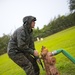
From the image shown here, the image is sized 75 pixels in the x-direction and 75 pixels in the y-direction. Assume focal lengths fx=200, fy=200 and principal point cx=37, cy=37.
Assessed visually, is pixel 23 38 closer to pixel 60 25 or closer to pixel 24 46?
pixel 24 46

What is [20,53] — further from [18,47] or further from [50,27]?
[50,27]

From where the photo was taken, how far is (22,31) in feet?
17.9

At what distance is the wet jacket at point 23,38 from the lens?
213 inches

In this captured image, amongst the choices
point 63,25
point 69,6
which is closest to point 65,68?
point 63,25

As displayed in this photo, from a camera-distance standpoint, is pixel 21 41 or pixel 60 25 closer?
pixel 21 41

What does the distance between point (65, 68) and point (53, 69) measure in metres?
2.13

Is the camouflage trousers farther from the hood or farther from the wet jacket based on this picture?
the hood

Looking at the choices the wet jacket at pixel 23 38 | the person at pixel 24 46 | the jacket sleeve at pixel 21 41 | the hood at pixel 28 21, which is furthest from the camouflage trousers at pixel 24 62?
the hood at pixel 28 21

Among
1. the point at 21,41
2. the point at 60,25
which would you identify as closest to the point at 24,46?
the point at 21,41

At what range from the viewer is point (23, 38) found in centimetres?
541

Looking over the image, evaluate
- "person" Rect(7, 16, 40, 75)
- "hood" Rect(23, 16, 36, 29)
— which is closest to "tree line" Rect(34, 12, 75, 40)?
"person" Rect(7, 16, 40, 75)

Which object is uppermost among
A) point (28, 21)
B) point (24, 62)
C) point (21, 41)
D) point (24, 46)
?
point (28, 21)

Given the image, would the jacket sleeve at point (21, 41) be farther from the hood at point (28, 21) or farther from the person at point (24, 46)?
the hood at point (28, 21)

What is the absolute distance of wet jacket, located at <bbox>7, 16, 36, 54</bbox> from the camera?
542cm
